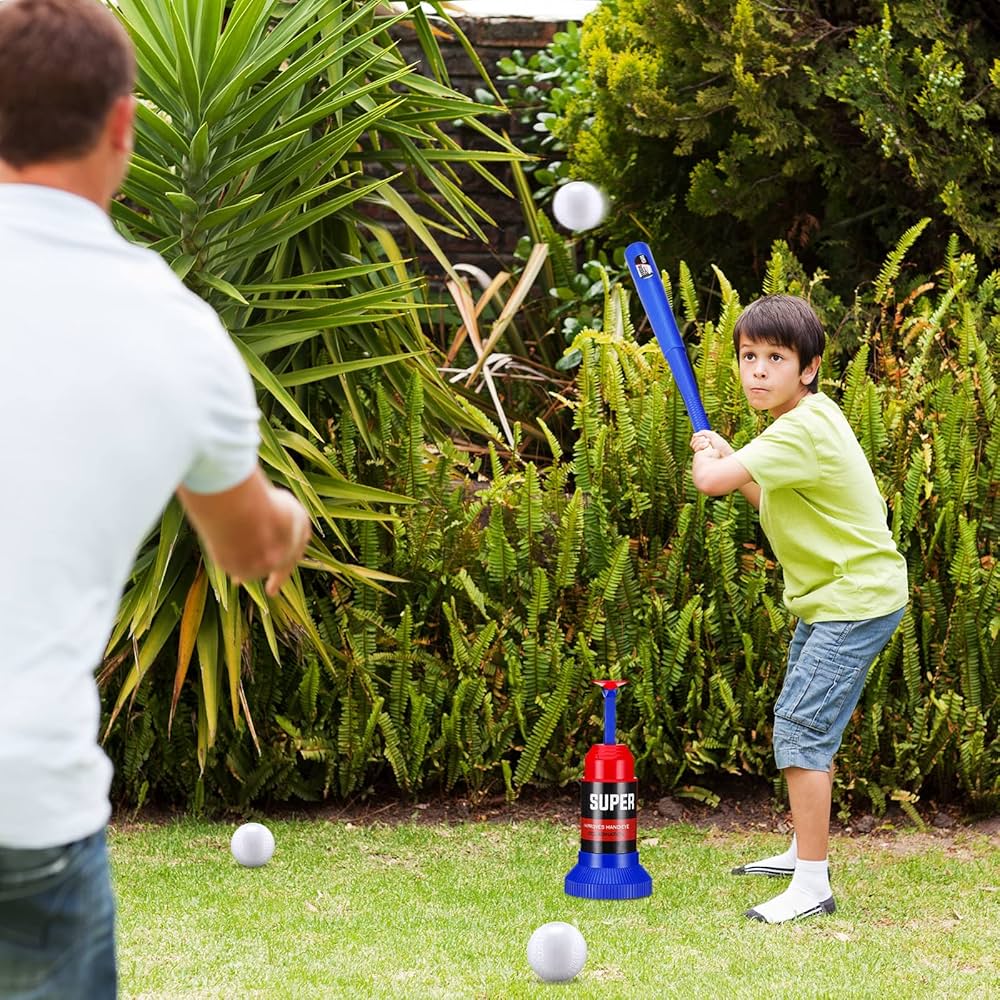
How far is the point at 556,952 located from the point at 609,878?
75 cm

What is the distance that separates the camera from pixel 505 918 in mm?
3576

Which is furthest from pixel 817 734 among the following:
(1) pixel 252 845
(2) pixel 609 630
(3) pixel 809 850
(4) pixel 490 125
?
(4) pixel 490 125

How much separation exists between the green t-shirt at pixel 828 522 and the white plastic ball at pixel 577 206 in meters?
2.36

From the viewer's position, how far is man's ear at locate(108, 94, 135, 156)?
1479 mm

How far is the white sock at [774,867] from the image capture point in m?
4.01

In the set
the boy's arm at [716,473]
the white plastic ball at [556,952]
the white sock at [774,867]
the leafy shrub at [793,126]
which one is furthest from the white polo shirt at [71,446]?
the leafy shrub at [793,126]

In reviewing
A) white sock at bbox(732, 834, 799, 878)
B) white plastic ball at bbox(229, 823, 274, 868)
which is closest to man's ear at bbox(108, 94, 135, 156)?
white plastic ball at bbox(229, 823, 274, 868)

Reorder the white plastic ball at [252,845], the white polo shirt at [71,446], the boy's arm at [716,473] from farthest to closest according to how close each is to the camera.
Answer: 1. the white plastic ball at [252,845]
2. the boy's arm at [716,473]
3. the white polo shirt at [71,446]

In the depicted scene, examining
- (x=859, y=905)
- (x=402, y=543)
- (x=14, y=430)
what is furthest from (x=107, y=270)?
(x=402, y=543)

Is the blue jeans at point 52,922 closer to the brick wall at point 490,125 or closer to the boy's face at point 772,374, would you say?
the boy's face at point 772,374

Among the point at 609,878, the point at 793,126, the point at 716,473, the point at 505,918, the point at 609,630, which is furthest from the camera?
the point at 793,126

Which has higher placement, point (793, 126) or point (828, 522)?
point (793, 126)

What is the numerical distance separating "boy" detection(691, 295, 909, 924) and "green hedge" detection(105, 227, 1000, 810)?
89 cm

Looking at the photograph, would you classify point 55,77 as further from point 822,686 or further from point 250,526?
point 822,686
